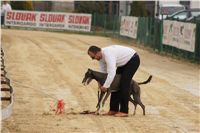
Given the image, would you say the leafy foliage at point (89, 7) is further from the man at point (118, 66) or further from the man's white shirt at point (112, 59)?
the man's white shirt at point (112, 59)

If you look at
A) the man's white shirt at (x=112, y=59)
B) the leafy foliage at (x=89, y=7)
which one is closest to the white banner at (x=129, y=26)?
the leafy foliage at (x=89, y=7)

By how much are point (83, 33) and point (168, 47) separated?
14.7 meters

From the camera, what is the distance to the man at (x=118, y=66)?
32.7ft

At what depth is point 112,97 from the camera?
35.5 feet

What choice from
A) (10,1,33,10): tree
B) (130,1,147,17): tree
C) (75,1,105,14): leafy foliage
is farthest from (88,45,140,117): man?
(75,1,105,14): leafy foliage

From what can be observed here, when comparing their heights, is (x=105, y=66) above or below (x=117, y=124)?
above

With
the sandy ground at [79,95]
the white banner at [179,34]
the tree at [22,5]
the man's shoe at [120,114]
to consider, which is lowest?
the sandy ground at [79,95]

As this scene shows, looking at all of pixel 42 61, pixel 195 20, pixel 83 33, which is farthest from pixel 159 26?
pixel 83 33

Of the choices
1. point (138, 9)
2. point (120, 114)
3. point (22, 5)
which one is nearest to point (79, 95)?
point (120, 114)

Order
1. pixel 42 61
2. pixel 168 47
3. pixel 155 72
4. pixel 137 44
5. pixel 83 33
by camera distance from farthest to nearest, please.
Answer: pixel 83 33, pixel 137 44, pixel 168 47, pixel 42 61, pixel 155 72

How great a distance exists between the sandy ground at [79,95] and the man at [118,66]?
0.30 m

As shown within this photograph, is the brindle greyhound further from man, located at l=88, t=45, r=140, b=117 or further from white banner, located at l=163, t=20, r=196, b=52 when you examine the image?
white banner, located at l=163, t=20, r=196, b=52

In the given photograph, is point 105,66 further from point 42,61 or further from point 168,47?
point 168,47

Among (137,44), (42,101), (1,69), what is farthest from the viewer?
(137,44)
